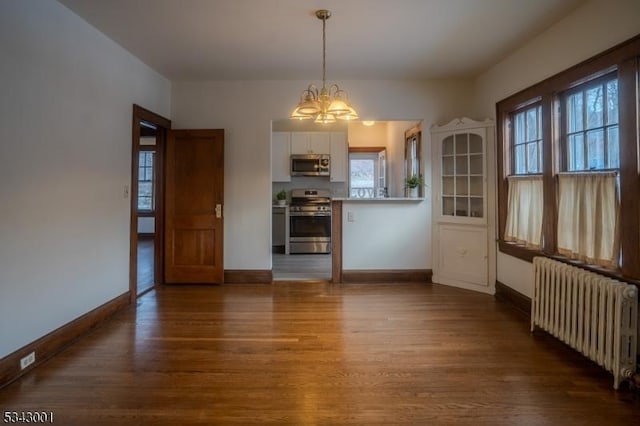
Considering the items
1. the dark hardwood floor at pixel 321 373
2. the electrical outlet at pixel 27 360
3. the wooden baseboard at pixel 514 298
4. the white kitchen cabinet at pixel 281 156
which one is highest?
the white kitchen cabinet at pixel 281 156

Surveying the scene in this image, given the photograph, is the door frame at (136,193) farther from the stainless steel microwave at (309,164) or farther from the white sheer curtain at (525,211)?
the white sheer curtain at (525,211)

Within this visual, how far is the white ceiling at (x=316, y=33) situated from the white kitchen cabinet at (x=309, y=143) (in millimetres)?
2599

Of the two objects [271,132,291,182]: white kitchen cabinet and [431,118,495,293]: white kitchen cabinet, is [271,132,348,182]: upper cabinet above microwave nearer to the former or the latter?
[271,132,291,182]: white kitchen cabinet

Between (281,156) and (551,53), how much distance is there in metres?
4.84

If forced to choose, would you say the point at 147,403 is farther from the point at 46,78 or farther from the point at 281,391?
the point at 46,78

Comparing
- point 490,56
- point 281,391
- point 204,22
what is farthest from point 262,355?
point 490,56

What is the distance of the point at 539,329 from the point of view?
3.15m

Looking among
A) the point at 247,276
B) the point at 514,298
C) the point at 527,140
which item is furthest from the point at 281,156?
the point at 514,298

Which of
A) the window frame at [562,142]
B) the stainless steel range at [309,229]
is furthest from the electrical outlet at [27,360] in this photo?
the stainless steel range at [309,229]

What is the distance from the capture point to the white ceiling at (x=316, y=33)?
9.58 feet

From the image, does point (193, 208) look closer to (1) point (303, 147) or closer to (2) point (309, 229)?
(2) point (309, 229)

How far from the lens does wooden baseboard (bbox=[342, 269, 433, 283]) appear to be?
493 cm

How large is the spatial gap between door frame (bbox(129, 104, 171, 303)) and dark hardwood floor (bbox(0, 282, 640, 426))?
19.7 inches

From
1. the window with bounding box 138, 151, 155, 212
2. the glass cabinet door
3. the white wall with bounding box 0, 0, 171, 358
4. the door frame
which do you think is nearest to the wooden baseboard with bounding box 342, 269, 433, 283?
the glass cabinet door
